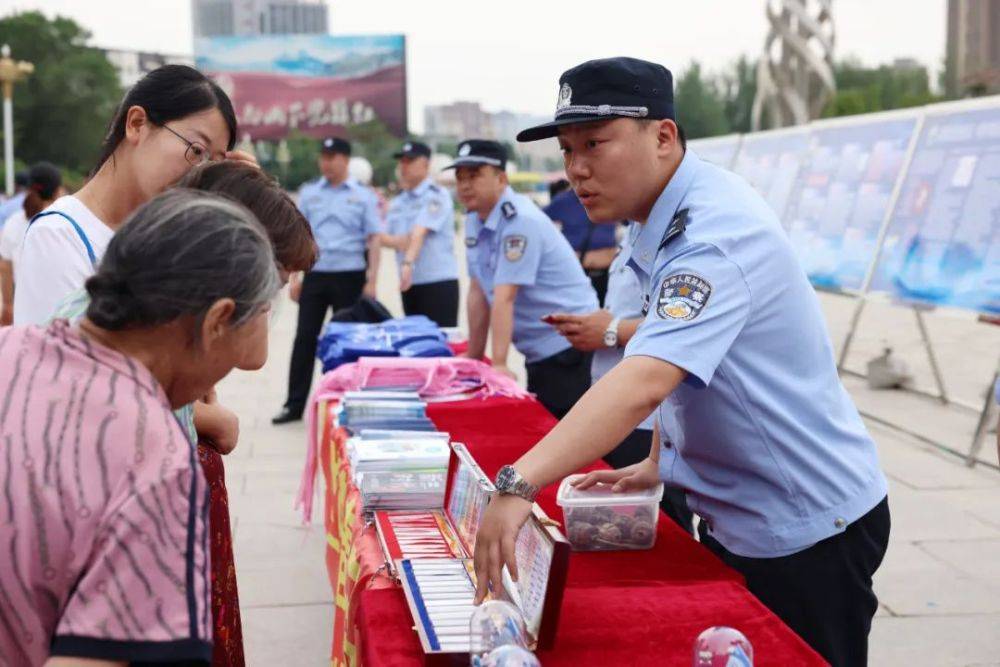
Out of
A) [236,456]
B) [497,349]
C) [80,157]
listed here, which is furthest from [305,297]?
[80,157]

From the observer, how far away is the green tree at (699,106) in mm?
49188

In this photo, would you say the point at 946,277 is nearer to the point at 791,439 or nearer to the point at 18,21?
the point at 791,439

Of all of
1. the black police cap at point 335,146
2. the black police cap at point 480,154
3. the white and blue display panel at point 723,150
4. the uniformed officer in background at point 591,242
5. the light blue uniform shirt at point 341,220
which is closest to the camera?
the black police cap at point 480,154

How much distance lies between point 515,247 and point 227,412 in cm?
210

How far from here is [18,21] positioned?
5362 centimetres

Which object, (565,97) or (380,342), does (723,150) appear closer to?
(380,342)

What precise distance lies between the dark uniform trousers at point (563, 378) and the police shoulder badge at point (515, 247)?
0.42 metres

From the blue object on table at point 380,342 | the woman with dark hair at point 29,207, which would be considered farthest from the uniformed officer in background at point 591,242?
the woman with dark hair at point 29,207

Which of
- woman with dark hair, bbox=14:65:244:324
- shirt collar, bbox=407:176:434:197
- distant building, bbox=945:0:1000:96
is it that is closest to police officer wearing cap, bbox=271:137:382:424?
shirt collar, bbox=407:176:434:197

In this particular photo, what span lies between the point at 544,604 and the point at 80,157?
56528 millimetres

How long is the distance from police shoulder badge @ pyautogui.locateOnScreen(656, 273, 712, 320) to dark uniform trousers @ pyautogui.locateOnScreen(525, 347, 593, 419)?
245cm

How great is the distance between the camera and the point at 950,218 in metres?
5.87

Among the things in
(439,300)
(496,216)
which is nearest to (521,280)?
(496,216)

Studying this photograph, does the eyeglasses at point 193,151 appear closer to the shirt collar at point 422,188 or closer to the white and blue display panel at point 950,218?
the white and blue display panel at point 950,218
